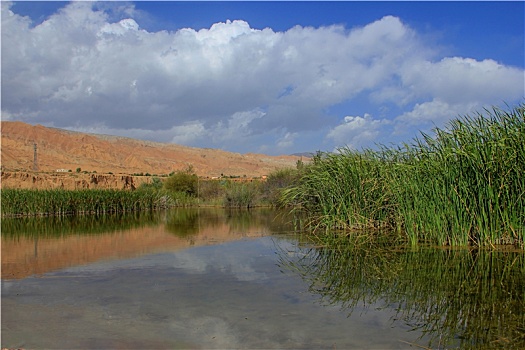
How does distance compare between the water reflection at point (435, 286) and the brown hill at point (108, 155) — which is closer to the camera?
the water reflection at point (435, 286)

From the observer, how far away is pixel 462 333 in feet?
15.2

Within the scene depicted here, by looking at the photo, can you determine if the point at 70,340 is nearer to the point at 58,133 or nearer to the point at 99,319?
the point at 99,319

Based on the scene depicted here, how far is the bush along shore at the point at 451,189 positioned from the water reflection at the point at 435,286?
1.83 feet

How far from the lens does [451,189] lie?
914 cm

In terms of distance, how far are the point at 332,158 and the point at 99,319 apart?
8927 mm

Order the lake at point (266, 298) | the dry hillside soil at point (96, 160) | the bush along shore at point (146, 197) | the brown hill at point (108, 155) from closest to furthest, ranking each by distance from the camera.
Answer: the lake at point (266, 298)
the bush along shore at point (146, 197)
the dry hillside soil at point (96, 160)
the brown hill at point (108, 155)

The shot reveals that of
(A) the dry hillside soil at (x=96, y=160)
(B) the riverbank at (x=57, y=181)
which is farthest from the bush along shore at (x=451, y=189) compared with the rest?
(A) the dry hillside soil at (x=96, y=160)

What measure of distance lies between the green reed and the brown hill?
28187 millimetres

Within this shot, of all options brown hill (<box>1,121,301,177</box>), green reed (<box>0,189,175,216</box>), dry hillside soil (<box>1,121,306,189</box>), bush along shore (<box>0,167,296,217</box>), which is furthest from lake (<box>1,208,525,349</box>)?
brown hill (<box>1,121,301,177</box>)

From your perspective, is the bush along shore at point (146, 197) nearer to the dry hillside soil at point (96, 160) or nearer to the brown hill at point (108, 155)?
the dry hillside soil at point (96, 160)

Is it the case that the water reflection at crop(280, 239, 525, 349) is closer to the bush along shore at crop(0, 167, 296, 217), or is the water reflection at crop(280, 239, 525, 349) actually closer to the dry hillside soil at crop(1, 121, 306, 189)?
the bush along shore at crop(0, 167, 296, 217)

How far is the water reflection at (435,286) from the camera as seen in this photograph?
4742mm

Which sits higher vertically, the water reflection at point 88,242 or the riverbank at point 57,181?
the riverbank at point 57,181

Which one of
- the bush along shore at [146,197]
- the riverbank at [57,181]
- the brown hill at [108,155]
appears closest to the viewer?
the bush along shore at [146,197]
